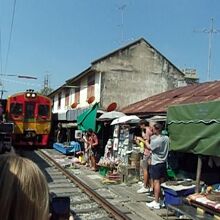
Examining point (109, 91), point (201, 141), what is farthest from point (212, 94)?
point (109, 91)

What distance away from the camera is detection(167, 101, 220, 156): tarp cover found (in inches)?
336

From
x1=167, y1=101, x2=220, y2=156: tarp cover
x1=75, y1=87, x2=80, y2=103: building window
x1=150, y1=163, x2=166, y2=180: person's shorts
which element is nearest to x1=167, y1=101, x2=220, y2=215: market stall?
x1=167, y1=101, x2=220, y2=156: tarp cover

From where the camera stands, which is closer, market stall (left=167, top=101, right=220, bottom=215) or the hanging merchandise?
market stall (left=167, top=101, right=220, bottom=215)

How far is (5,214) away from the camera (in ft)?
5.36

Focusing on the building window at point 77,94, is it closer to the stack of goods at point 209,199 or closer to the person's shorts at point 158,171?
the person's shorts at point 158,171

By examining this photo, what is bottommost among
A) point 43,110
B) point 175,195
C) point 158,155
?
point 175,195

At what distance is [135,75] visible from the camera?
98.4 ft

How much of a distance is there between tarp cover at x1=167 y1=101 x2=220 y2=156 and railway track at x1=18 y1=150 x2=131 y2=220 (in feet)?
6.77

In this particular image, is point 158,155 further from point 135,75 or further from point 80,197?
point 135,75

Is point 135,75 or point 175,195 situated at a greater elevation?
point 135,75

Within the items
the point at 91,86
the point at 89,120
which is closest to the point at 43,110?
the point at 91,86

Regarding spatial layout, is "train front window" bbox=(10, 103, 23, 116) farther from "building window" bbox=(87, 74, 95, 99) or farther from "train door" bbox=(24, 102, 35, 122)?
"building window" bbox=(87, 74, 95, 99)

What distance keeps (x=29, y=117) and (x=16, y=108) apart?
2.75 ft

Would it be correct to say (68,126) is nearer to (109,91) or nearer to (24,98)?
(24,98)
